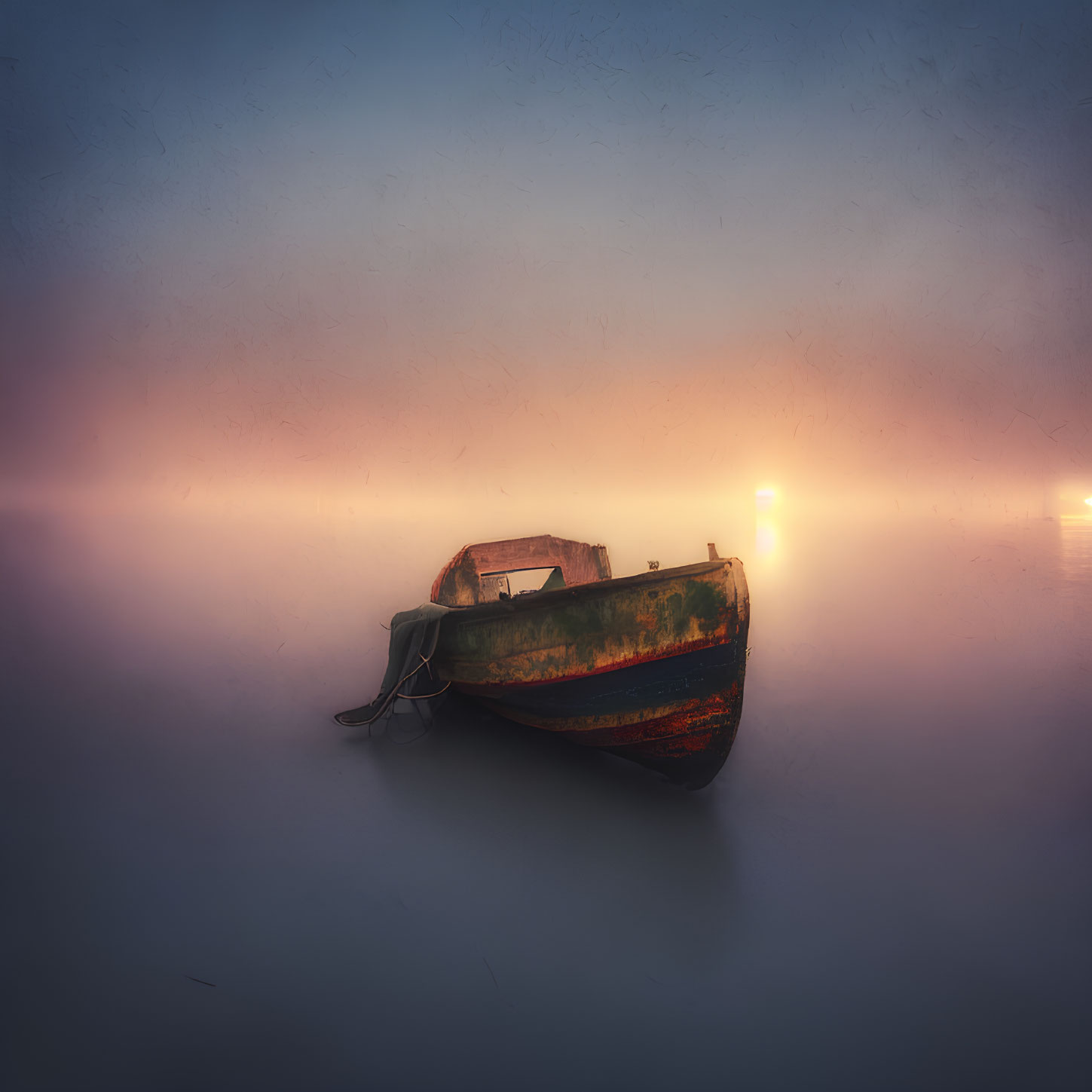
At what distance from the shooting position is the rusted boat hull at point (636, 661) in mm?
1872

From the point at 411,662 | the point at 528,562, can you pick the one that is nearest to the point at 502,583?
the point at 528,562

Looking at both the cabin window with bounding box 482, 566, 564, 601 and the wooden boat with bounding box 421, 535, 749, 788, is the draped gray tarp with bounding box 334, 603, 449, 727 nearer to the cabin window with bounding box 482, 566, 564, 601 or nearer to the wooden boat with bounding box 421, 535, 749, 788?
the wooden boat with bounding box 421, 535, 749, 788

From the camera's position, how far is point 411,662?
242 centimetres

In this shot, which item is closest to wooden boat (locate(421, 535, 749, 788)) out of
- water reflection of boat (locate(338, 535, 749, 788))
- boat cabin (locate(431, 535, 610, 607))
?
water reflection of boat (locate(338, 535, 749, 788))

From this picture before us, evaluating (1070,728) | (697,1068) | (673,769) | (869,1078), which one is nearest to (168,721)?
(673,769)

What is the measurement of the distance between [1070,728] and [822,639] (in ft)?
3.86

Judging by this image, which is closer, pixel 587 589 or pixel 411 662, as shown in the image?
pixel 587 589

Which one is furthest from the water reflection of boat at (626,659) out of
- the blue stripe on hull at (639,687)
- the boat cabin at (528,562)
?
the boat cabin at (528,562)

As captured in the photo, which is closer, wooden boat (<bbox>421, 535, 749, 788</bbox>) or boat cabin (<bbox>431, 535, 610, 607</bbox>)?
wooden boat (<bbox>421, 535, 749, 788</bbox>)

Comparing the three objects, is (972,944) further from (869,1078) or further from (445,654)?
(445,654)

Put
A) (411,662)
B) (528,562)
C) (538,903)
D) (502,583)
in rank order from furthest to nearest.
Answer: (502,583)
(528,562)
(411,662)
(538,903)

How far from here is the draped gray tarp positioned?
2342 mm

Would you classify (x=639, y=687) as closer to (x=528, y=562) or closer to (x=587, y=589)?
(x=587, y=589)

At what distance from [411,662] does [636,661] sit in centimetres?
90
